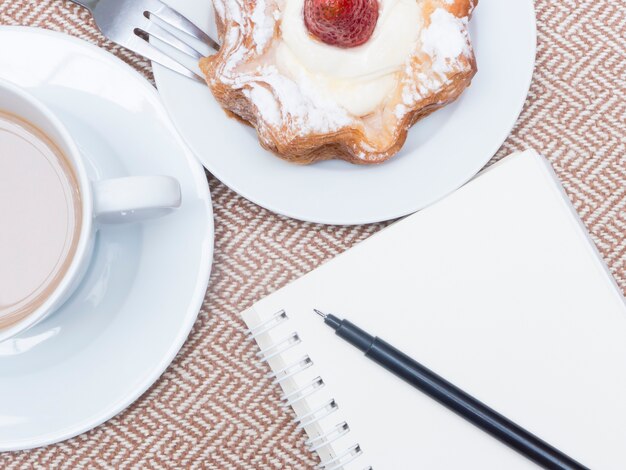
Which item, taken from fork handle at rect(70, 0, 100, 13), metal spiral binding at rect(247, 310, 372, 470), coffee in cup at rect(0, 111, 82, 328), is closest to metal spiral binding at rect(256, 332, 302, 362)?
metal spiral binding at rect(247, 310, 372, 470)

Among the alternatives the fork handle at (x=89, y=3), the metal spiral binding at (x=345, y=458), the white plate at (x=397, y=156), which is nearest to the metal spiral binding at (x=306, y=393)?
the metal spiral binding at (x=345, y=458)

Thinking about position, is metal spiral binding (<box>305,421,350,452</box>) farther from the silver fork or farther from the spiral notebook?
the silver fork

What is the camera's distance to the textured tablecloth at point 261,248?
747 millimetres

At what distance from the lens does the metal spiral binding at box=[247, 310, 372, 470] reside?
0.71 m

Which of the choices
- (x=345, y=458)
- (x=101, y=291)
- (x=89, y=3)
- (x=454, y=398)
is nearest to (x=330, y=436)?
(x=345, y=458)

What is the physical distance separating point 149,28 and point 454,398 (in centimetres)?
49

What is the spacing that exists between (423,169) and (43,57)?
0.39 metres

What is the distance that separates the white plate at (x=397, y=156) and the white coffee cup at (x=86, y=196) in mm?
156

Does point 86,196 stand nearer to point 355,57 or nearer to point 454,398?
point 355,57

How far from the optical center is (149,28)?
0.71m

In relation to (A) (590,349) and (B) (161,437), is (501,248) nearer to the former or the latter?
(A) (590,349)

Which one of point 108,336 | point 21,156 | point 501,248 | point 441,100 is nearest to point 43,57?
point 21,156

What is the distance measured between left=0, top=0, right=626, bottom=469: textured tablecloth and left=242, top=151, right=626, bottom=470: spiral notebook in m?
0.04

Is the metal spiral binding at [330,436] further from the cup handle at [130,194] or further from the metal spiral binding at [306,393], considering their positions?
the cup handle at [130,194]
